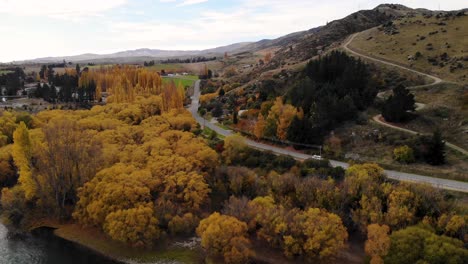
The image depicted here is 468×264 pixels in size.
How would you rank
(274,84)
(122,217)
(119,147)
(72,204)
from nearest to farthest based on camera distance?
1. (122,217)
2. (72,204)
3. (119,147)
4. (274,84)

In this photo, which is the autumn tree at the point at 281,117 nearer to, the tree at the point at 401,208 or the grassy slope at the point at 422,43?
the tree at the point at 401,208

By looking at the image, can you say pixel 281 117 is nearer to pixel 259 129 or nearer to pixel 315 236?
pixel 259 129

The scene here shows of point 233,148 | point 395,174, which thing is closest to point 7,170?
point 233,148

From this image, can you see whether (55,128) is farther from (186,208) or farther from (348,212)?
(348,212)

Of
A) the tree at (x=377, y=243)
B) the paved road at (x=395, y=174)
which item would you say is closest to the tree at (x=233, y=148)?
the paved road at (x=395, y=174)

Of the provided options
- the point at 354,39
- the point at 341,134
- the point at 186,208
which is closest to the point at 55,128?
the point at 186,208

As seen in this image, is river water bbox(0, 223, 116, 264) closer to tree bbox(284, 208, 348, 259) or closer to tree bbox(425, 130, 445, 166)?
tree bbox(284, 208, 348, 259)
